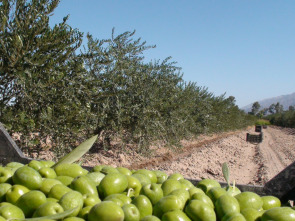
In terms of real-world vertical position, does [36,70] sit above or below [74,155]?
above

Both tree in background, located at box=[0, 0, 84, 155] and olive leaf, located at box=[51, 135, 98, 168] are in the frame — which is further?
tree in background, located at box=[0, 0, 84, 155]

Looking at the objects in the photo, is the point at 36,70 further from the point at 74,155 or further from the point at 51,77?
the point at 74,155

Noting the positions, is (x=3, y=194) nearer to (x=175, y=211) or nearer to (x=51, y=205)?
(x=51, y=205)

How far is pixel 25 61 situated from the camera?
17.0 ft

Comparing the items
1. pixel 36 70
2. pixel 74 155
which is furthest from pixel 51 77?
pixel 74 155

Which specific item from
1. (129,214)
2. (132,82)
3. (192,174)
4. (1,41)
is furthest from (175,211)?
(132,82)

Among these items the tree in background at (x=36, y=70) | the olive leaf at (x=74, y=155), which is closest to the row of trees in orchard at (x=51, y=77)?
the tree in background at (x=36, y=70)

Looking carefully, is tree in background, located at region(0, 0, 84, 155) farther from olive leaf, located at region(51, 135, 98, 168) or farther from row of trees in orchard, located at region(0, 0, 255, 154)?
olive leaf, located at region(51, 135, 98, 168)

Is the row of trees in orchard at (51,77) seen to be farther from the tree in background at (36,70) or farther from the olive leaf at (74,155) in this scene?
the olive leaf at (74,155)

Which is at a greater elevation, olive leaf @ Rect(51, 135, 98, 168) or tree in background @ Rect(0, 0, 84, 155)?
tree in background @ Rect(0, 0, 84, 155)

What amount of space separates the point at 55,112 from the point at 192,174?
3.64 meters

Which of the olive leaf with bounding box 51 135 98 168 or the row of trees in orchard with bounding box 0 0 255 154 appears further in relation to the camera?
the row of trees in orchard with bounding box 0 0 255 154

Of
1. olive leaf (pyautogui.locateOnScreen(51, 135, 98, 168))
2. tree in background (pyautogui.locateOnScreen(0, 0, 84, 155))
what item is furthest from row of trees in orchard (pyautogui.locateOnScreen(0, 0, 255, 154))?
olive leaf (pyautogui.locateOnScreen(51, 135, 98, 168))

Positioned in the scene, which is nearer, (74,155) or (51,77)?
(74,155)
